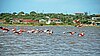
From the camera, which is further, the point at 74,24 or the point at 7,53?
the point at 74,24

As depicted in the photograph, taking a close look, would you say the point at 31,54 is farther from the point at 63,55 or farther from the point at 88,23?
the point at 88,23

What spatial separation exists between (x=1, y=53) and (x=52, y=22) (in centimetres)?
14667

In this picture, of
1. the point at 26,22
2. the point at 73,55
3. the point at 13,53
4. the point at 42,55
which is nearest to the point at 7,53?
the point at 13,53

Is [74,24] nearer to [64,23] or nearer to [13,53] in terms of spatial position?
[64,23]

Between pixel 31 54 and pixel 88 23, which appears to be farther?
pixel 88 23

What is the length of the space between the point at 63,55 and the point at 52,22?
148 metres

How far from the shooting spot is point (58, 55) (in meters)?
39.2

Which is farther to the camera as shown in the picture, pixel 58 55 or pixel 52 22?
pixel 52 22

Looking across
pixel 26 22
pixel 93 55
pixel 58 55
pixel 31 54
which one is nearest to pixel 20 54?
pixel 31 54

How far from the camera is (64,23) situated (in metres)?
183

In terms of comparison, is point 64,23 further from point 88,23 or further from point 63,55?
point 63,55

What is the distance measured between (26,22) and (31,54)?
141m

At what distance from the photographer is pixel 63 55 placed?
39.3 meters

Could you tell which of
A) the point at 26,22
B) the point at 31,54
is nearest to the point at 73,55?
the point at 31,54
